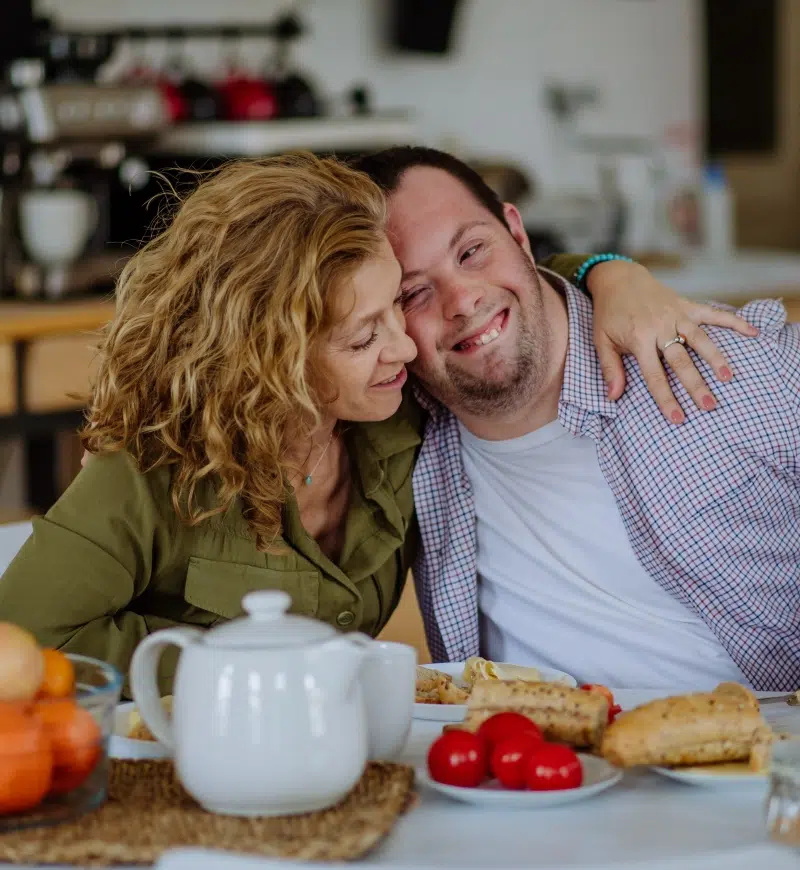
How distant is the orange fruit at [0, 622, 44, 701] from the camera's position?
90 cm

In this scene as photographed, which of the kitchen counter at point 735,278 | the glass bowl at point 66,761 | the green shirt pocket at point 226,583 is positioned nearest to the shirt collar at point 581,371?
the green shirt pocket at point 226,583

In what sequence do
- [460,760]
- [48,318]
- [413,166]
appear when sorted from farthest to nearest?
[48,318]
[413,166]
[460,760]

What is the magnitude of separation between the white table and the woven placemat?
22 mm

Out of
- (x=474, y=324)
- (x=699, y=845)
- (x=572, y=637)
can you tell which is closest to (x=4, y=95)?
(x=474, y=324)

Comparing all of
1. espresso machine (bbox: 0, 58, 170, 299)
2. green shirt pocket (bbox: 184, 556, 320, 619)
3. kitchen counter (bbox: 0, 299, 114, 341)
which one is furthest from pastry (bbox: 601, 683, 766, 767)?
espresso machine (bbox: 0, 58, 170, 299)

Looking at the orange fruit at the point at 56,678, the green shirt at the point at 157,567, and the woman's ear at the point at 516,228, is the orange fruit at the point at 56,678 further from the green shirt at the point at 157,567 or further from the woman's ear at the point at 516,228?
the woman's ear at the point at 516,228

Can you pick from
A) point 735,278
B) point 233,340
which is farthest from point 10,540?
point 735,278

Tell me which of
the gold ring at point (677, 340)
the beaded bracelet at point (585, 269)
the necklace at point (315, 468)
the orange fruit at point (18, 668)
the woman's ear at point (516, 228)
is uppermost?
the woman's ear at point (516, 228)

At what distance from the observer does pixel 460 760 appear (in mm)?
985

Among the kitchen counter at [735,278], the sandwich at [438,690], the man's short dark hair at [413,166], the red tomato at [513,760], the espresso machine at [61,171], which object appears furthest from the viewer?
the kitchen counter at [735,278]

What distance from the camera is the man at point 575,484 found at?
1534mm

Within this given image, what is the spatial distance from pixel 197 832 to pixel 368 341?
664 millimetres

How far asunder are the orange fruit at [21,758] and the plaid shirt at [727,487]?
0.84 metres

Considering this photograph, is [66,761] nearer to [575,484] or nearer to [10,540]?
[10,540]
